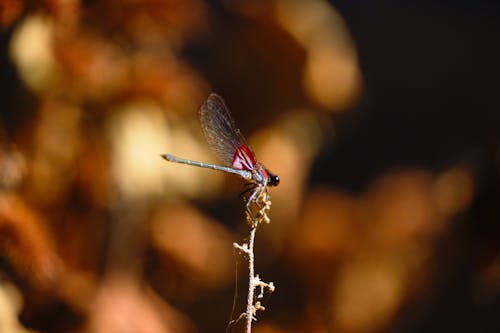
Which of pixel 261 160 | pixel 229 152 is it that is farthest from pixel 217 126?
pixel 261 160

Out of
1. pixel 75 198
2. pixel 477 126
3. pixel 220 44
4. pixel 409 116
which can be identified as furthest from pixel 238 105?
pixel 477 126

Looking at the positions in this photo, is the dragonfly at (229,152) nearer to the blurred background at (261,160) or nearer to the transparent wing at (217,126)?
the transparent wing at (217,126)

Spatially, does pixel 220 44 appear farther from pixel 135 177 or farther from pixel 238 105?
pixel 135 177

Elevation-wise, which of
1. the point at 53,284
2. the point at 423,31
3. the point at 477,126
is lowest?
the point at 53,284

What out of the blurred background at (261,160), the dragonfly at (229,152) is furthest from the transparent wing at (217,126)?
the blurred background at (261,160)

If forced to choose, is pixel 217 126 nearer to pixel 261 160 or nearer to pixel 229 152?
pixel 229 152

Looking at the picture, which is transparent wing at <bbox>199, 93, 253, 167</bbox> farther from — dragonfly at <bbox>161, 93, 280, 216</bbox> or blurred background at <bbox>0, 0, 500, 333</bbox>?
blurred background at <bbox>0, 0, 500, 333</bbox>

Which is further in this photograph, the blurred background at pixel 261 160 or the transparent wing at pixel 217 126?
the blurred background at pixel 261 160

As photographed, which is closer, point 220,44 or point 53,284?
point 53,284
